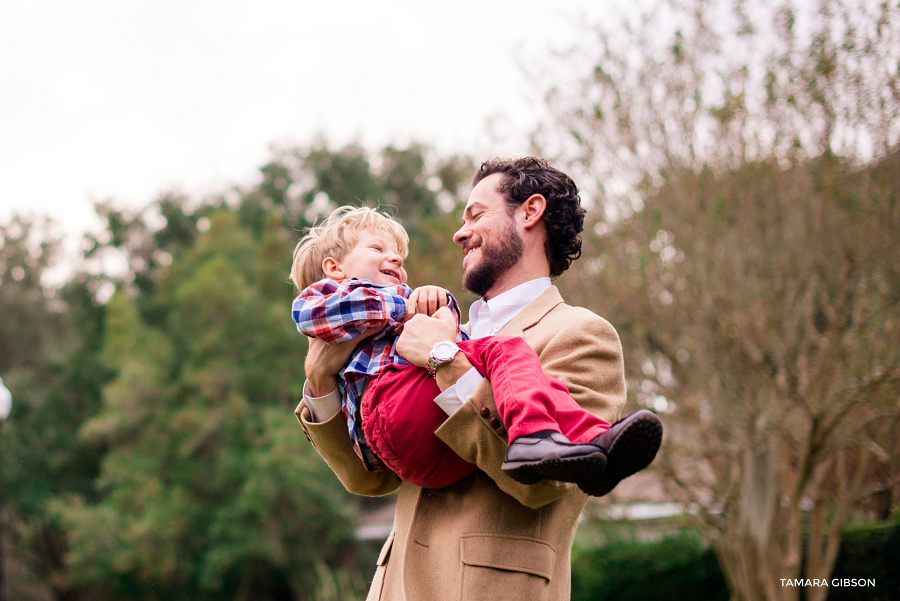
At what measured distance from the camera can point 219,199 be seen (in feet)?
74.3

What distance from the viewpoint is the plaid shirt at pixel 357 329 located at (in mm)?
2020

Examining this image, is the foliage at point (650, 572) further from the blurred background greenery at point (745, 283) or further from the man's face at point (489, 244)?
the man's face at point (489, 244)

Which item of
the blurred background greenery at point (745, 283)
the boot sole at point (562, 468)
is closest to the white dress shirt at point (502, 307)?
the boot sole at point (562, 468)

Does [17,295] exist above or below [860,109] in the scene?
below

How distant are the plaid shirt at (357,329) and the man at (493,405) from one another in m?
0.08

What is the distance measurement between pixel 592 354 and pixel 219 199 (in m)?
22.6

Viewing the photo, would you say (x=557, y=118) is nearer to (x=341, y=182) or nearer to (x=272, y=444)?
(x=272, y=444)

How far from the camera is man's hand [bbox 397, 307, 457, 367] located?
181cm

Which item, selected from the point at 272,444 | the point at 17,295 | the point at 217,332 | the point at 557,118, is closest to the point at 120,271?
the point at 17,295

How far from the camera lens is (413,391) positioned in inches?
69.9

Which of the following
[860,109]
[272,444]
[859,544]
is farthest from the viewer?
[272,444]

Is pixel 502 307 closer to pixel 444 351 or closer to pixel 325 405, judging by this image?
pixel 444 351

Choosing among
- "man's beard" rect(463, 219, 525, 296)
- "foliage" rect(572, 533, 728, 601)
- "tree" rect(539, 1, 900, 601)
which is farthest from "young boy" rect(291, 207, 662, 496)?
"foliage" rect(572, 533, 728, 601)

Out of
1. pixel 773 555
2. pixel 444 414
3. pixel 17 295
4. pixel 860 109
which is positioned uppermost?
pixel 444 414
